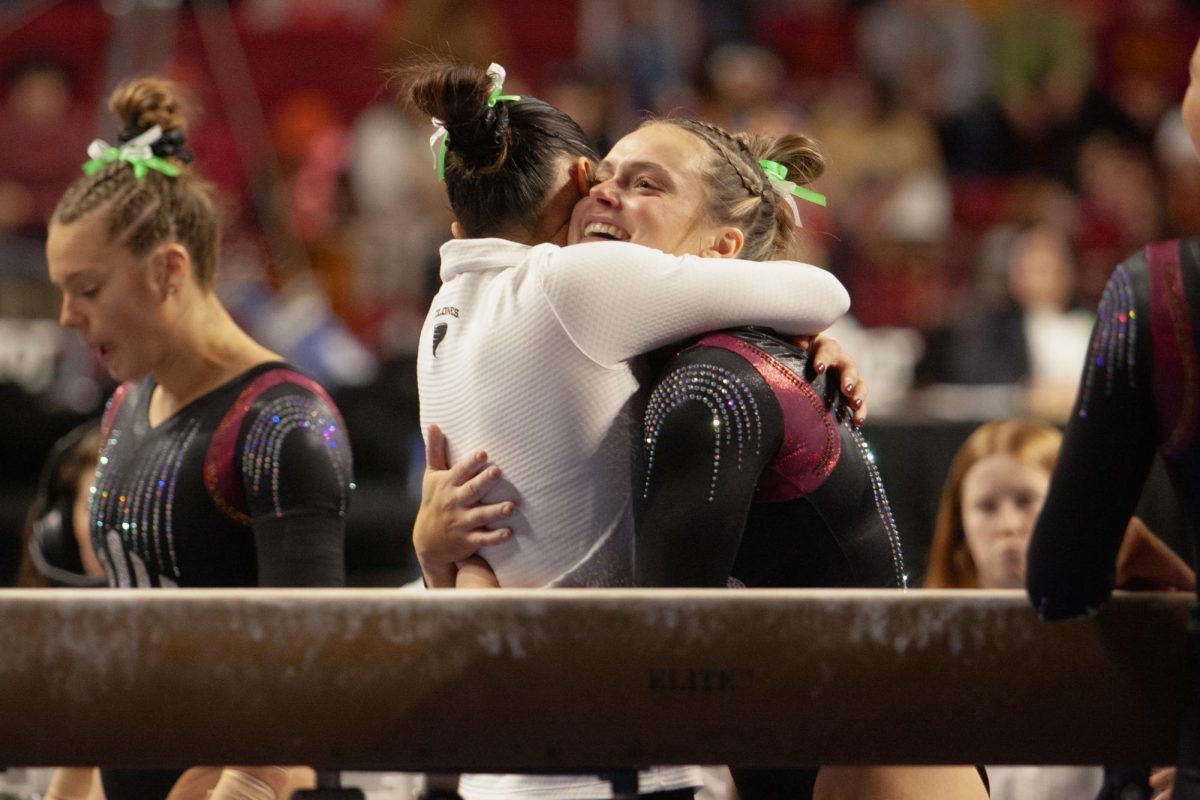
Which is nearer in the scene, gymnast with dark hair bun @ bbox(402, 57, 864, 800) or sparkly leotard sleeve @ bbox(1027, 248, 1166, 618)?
sparkly leotard sleeve @ bbox(1027, 248, 1166, 618)

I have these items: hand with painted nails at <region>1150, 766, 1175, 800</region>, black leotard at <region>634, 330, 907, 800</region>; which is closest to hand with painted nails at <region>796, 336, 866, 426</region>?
black leotard at <region>634, 330, 907, 800</region>

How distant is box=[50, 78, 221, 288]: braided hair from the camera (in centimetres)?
252

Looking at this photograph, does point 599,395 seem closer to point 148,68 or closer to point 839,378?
point 839,378

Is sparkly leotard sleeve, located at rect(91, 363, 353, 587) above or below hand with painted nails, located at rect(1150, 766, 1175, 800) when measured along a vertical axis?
above

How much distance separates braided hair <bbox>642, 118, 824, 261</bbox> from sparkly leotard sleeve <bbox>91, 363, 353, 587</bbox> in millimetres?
729

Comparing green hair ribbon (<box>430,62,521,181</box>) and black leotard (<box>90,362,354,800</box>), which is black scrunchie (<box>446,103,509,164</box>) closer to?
green hair ribbon (<box>430,62,521,181</box>)

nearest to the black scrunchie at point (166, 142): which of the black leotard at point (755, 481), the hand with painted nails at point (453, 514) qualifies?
the hand with painted nails at point (453, 514)

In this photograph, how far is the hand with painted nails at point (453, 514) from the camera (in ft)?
6.18

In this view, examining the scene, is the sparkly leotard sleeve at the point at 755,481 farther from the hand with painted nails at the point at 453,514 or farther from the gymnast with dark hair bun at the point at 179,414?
the gymnast with dark hair bun at the point at 179,414

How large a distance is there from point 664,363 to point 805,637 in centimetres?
44

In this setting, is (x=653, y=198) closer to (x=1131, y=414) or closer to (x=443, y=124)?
(x=443, y=124)

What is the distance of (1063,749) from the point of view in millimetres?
1640

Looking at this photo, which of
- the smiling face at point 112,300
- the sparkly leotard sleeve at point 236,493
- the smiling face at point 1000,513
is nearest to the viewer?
the sparkly leotard sleeve at point 236,493

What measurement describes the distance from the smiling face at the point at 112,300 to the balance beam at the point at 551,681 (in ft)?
2.94
